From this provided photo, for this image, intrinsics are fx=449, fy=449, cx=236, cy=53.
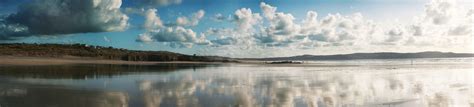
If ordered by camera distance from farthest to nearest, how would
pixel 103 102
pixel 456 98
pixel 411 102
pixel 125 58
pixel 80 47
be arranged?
pixel 80 47, pixel 125 58, pixel 456 98, pixel 411 102, pixel 103 102

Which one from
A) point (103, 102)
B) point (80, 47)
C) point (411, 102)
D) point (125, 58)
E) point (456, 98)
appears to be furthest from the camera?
point (80, 47)

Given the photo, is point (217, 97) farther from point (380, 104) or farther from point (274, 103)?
point (380, 104)

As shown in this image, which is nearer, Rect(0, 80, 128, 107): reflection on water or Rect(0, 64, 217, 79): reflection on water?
Rect(0, 80, 128, 107): reflection on water

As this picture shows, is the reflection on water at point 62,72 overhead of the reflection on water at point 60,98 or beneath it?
overhead

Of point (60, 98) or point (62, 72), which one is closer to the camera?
point (60, 98)

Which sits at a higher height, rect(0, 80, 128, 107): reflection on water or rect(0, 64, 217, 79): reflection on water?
rect(0, 64, 217, 79): reflection on water

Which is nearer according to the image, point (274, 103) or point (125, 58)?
point (274, 103)

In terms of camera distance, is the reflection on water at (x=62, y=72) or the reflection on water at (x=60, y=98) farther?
the reflection on water at (x=62, y=72)

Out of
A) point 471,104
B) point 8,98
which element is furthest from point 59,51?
point 471,104

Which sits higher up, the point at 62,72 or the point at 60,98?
the point at 62,72

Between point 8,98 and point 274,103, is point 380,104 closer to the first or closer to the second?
point 274,103

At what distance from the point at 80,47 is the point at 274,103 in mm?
101081

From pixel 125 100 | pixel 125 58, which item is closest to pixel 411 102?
pixel 125 100

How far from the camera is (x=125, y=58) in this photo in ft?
303
